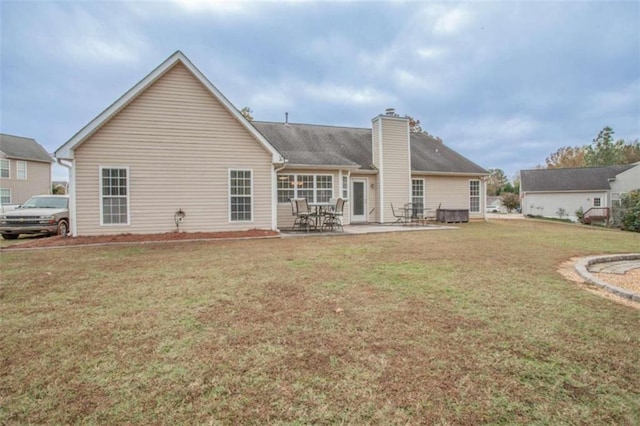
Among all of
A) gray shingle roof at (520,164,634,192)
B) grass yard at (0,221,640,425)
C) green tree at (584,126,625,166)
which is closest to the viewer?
grass yard at (0,221,640,425)

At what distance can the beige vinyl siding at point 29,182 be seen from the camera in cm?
2817

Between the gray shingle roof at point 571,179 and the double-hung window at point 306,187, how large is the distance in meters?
31.9

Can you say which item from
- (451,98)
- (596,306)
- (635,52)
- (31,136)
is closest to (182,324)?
(596,306)

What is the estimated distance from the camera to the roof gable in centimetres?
947

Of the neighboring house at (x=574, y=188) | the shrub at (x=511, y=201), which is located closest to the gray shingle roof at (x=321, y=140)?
the neighboring house at (x=574, y=188)

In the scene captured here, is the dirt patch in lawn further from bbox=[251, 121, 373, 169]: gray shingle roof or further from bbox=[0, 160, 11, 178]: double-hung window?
bbox=[0, 160, 11, 178]: double-hung window

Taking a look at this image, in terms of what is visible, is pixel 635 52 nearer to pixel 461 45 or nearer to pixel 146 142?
pixel 461 45

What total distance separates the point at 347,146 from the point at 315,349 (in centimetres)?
1553

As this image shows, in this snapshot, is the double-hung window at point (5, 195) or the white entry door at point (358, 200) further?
the double-hung window at point (5, 195)

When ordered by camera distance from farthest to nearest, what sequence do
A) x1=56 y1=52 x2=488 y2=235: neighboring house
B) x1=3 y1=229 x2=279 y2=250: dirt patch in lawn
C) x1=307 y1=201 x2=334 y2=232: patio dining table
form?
x1=307 y1=201 x2=334 y2=232: patio dining table
x1=56 y1=52 x2=488 y2=235: neighboring house
x1=3 y1=229 x2=279 y2=250: dirt patch in lawn

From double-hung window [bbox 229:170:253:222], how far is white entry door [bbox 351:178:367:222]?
601cm

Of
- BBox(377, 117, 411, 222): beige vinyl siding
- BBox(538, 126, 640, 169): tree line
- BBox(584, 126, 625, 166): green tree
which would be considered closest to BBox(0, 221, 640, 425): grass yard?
BBox(377, 117, 411, 222): beige vinyl siding

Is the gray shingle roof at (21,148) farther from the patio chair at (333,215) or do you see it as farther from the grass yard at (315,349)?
the grass yard at (315,349)

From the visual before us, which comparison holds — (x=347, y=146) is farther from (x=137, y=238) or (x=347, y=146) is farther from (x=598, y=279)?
(x=598, y=279)
